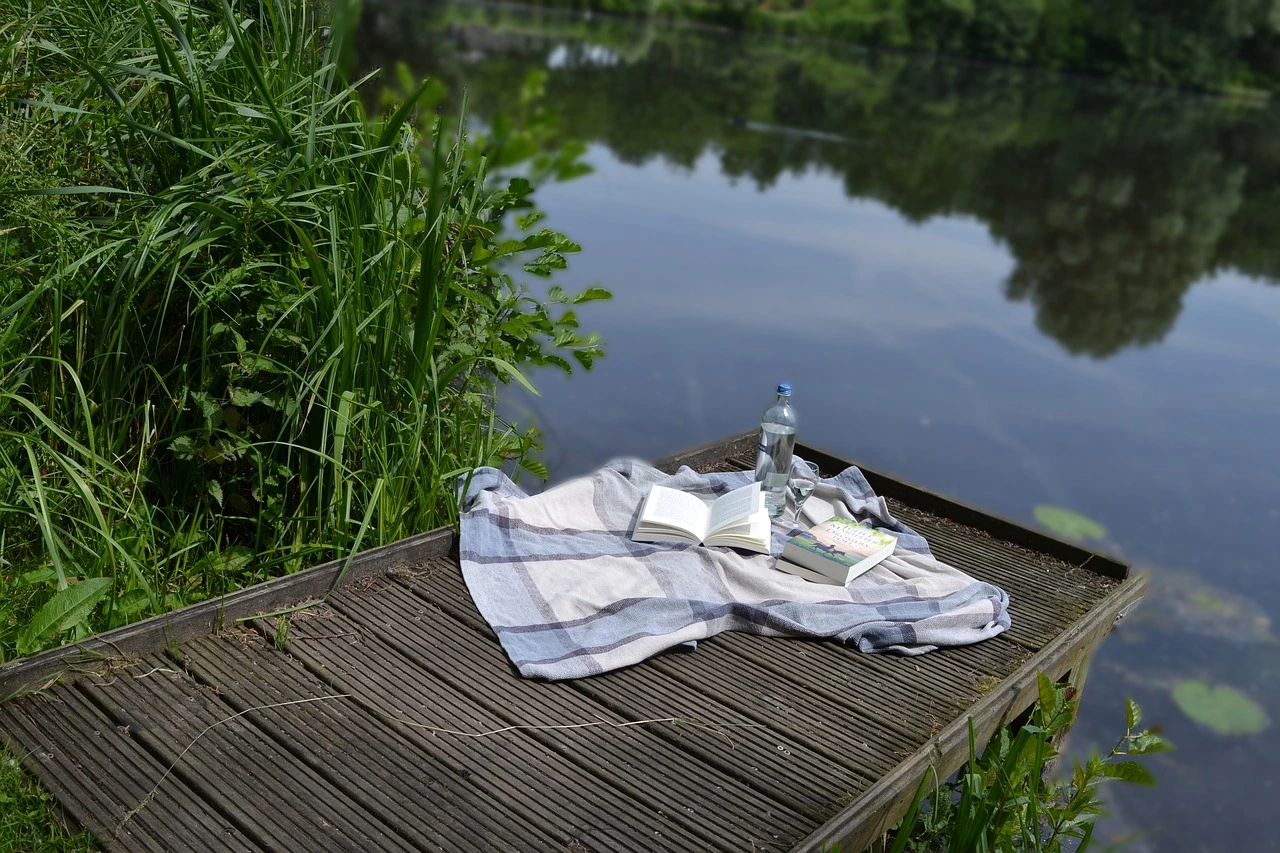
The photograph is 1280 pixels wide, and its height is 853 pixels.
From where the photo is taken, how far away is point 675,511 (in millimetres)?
2832

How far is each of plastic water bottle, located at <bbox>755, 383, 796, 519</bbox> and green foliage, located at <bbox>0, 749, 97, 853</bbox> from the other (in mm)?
1820

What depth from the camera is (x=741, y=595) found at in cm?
262

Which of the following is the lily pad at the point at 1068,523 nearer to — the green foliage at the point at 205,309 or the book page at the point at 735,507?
the book page at the point at 735,507

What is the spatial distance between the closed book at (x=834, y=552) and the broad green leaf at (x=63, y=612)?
1.50m

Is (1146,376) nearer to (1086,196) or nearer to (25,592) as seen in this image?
(1086,196)

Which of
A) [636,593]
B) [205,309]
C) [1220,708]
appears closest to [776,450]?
[636,593]

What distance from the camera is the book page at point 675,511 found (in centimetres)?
276

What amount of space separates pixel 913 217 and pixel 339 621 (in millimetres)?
8492

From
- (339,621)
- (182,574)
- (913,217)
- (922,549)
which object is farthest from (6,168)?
(913,217)

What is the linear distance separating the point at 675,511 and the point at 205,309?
119 cm

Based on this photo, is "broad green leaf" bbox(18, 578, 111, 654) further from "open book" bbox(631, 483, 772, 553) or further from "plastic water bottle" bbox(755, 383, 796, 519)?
"plastic water bottle" bbox(755, 383, 796, 519)

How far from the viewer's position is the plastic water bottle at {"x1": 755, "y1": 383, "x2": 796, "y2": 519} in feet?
9.75

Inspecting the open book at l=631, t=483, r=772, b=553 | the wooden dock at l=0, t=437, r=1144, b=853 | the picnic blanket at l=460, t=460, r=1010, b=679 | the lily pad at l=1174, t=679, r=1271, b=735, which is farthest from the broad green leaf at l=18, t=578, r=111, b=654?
the lily pad at l=1174, t=679, r=1271, b=735

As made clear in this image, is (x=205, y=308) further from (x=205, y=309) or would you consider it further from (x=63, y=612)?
(x=63, y=612)
